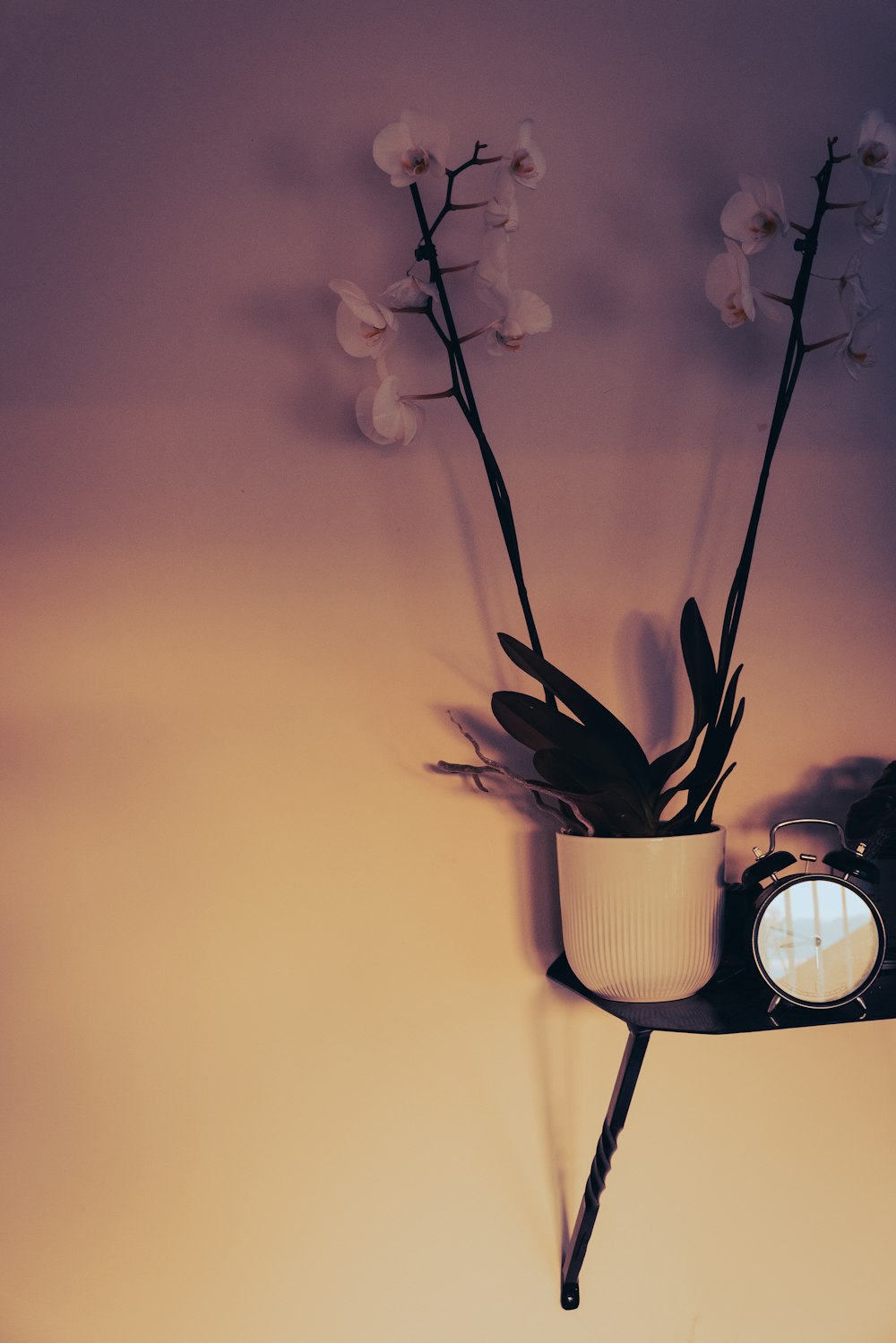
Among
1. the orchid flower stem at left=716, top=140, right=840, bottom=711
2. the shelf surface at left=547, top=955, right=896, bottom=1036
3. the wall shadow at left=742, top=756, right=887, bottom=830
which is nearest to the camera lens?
the shelf surface at left=547, top=955, right=896, bottom=1036

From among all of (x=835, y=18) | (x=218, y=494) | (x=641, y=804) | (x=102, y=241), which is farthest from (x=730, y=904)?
(x=835, y=18)

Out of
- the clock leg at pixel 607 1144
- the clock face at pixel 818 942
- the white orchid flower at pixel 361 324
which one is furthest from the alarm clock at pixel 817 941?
the white orchid flower at pixel 361 324

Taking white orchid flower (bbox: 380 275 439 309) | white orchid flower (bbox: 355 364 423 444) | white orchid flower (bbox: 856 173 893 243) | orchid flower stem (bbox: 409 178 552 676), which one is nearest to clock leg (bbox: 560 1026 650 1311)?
orchid flower stem (bbox: 409 178 552 676)

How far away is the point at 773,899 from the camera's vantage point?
0.78 metres

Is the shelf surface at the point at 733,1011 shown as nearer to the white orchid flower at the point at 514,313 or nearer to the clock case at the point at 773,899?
the clock case at the point at 773,899

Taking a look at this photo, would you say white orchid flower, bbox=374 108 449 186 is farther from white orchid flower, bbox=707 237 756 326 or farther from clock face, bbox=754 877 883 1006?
clock face, bbox=754 877 883 1006

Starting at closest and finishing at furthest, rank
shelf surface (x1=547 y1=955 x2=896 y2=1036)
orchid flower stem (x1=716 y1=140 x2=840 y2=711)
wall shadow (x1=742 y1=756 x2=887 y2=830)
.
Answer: shelf surface (x1=547 y1=955 x2=896 y2=1036) < orchid flower stem (x1=716 y1=140 x2=840 y2=711) < wall shadow (x1=742 y1=756 x2=887 y2=830)

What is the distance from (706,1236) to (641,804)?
47 centimetres

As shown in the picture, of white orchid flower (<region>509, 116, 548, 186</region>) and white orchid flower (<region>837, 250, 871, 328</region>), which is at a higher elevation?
white orchid flower (<region>509, 116, 548, 186</region>)

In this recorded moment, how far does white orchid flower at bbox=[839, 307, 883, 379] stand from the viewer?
0.86 meters

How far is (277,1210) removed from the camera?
840 mm

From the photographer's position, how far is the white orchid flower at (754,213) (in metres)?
0.83

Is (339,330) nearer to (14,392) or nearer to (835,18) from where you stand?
(14,392)

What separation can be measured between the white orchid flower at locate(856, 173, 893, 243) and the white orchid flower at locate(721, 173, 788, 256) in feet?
0.32
